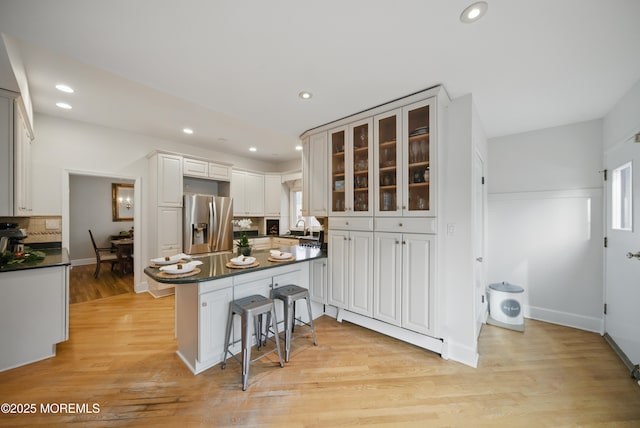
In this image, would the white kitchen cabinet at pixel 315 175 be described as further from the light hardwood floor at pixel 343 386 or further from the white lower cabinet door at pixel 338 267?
the light hardwood floor at pixel 343 386

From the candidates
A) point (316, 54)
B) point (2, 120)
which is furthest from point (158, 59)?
point (2, 120)

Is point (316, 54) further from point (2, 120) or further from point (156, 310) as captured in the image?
point (156, 310)

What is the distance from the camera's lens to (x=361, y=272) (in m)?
2.71

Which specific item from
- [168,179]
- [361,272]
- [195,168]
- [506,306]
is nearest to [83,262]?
[168,179]

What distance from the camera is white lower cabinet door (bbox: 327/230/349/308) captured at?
2.87 meters

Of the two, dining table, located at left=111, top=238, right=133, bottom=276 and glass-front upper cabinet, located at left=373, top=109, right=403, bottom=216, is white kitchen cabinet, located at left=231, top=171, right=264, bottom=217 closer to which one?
dining table, located at left=111, top=238, right=133, bottom=276

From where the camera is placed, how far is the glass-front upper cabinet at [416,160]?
2.28m

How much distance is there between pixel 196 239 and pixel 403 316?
3.64 meters

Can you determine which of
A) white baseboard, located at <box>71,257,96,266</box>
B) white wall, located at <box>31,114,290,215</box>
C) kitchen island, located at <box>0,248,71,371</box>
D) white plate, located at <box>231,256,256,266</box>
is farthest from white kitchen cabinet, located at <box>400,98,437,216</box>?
white baseboard, located at <box>71,257,96,266</box>

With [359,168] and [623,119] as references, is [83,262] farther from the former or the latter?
[623,119]

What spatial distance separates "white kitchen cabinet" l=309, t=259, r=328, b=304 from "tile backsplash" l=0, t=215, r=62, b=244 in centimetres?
372

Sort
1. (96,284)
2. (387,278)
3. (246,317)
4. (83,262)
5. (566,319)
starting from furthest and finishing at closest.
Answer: (83,262)
(96,284)
(566,319)
(387,278)
(246,317)

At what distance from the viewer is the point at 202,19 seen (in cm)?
140

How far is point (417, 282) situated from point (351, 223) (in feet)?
3.12
